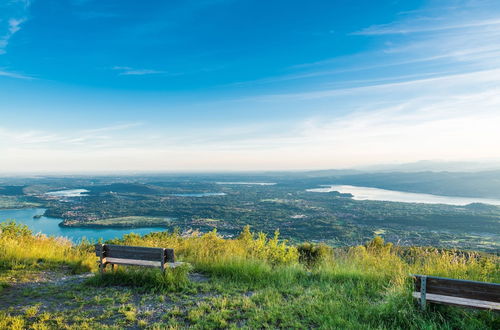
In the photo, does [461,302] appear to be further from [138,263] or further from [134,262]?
[134,262]

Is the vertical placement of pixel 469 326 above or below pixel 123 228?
above

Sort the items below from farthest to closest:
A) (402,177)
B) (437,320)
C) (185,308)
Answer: (402,177)
(185,308)
(437,320)

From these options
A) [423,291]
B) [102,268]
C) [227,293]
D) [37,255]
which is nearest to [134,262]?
[102,268]

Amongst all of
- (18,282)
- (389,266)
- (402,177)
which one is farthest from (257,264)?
(402,177)

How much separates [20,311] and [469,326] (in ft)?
23.3

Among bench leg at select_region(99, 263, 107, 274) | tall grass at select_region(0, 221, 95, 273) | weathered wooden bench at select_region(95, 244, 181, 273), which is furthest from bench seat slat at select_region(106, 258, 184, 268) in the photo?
tall grass at select_region(0, 221, 95, 273)

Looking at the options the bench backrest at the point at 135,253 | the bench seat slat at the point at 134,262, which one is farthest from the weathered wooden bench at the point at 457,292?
the bench seat slat at the point at 134,262

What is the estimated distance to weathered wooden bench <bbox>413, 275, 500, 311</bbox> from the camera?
369 centimetres

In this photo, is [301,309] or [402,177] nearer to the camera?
[301,309]

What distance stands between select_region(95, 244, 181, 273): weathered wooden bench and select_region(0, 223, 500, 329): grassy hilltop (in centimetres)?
21

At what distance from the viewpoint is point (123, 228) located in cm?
4706

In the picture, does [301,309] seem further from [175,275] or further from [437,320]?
[175,275]

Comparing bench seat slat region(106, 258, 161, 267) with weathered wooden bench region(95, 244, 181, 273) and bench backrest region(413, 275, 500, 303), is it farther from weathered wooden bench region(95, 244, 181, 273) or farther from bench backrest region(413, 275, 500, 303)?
bench backrest region(413, 275, 500, 303)

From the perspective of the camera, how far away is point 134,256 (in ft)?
19.7
